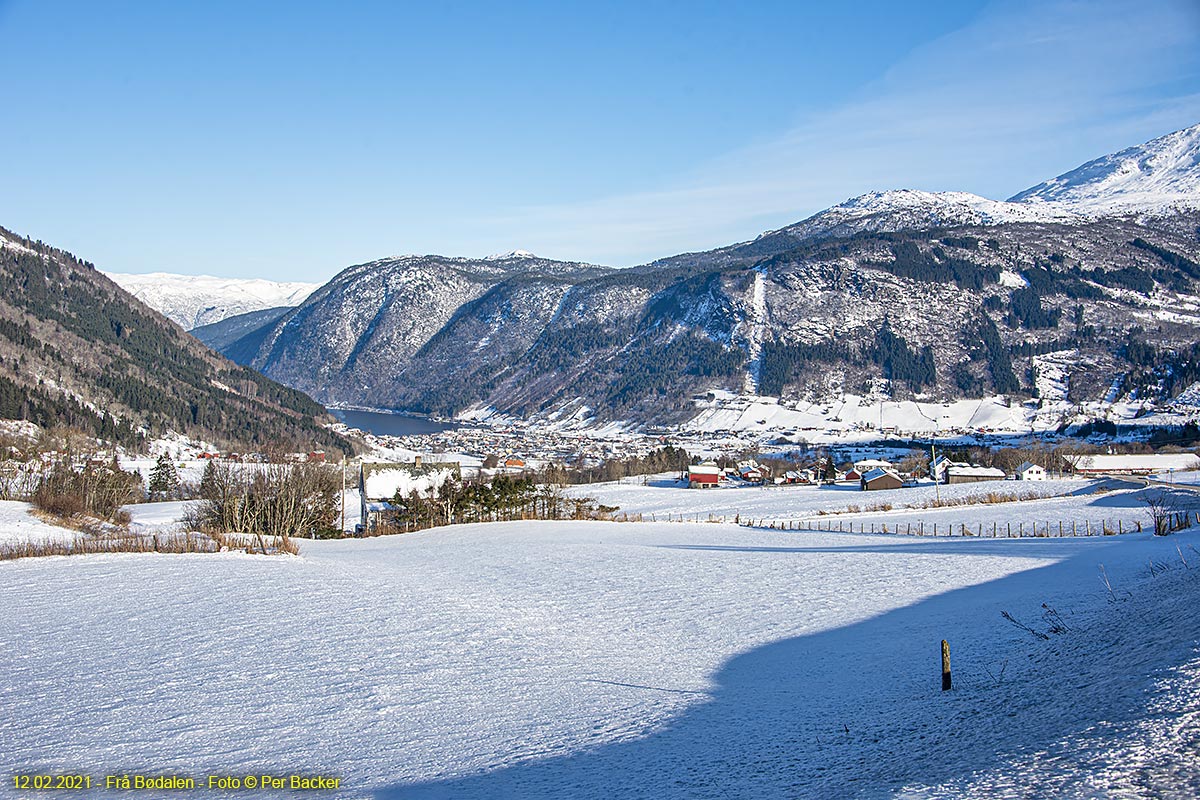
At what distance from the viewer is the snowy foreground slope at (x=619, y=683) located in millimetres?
6973

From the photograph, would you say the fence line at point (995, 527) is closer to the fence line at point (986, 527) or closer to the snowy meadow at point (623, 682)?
the fence line at point (986, 527)

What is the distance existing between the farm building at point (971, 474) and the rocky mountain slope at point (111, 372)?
80412 millimetres

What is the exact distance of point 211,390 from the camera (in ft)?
453

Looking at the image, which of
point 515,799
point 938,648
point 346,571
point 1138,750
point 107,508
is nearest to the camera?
point 1138,750

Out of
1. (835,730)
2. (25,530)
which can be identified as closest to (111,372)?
(25,530)

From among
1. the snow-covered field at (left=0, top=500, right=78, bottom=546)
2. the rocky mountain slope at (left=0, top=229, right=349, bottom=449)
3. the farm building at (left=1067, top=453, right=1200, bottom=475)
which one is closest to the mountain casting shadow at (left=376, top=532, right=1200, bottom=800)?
the snow-covered field at (left=0, top=500, right=78, bottom=546)

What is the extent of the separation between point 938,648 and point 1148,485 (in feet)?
175

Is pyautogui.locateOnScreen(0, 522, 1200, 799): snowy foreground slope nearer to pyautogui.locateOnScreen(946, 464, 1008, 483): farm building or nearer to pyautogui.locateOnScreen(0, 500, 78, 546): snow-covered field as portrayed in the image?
pyautogui.locateOnScreen(0, 500, 78, 546): snow-covered field

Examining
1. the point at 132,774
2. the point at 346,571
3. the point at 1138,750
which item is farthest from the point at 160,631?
the point at 1138,750

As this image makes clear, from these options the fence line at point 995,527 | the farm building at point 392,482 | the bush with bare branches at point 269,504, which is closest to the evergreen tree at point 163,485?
the farm building at point 392,482

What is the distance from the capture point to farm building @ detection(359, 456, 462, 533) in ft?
170

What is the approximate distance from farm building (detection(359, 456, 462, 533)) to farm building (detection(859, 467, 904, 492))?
117 feet

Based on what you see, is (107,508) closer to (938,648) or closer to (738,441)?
(938,648)

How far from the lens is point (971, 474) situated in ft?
264
